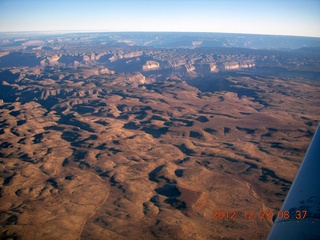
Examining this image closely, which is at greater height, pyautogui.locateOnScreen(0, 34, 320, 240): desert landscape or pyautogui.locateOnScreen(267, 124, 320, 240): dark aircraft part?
pyautogui.locateOnScreen(267, 124, 320, 240): dark aircraft part

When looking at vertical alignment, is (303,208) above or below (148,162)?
above

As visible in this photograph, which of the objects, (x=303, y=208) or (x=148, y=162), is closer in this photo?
(x=303, y=208)

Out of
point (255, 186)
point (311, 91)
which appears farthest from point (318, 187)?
point (311, 91)

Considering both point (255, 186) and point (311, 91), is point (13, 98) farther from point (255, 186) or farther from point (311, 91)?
point (311, 91)
